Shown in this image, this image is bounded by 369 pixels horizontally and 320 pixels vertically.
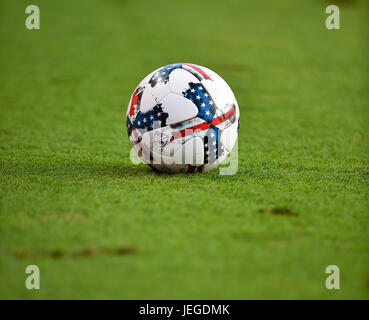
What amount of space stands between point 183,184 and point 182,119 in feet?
1.76

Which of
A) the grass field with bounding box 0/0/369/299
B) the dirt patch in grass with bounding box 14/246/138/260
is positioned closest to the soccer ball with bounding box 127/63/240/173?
the grass field with bounding box 0/0/369/299

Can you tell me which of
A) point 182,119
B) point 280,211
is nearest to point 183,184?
point 182,119

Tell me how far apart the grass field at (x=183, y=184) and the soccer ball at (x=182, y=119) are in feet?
0.68

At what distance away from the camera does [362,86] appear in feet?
28.9

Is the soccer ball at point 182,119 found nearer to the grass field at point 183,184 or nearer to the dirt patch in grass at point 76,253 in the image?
the grass field at point 183,184

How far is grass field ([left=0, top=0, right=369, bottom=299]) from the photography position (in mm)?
3105

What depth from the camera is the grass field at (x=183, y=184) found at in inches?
122

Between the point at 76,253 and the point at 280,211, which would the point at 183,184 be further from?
the point at 76,253

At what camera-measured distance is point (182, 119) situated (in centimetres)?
448

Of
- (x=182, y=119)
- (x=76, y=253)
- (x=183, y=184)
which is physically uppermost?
(x=182, y=119)

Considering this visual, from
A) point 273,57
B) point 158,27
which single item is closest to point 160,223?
point 273,57

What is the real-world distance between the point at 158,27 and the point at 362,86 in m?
5.77

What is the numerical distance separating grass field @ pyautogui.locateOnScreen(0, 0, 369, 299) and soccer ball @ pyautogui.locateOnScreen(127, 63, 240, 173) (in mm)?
206

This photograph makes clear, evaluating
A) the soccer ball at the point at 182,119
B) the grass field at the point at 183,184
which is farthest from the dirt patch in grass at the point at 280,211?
the soccer ball at the point at 182,119
